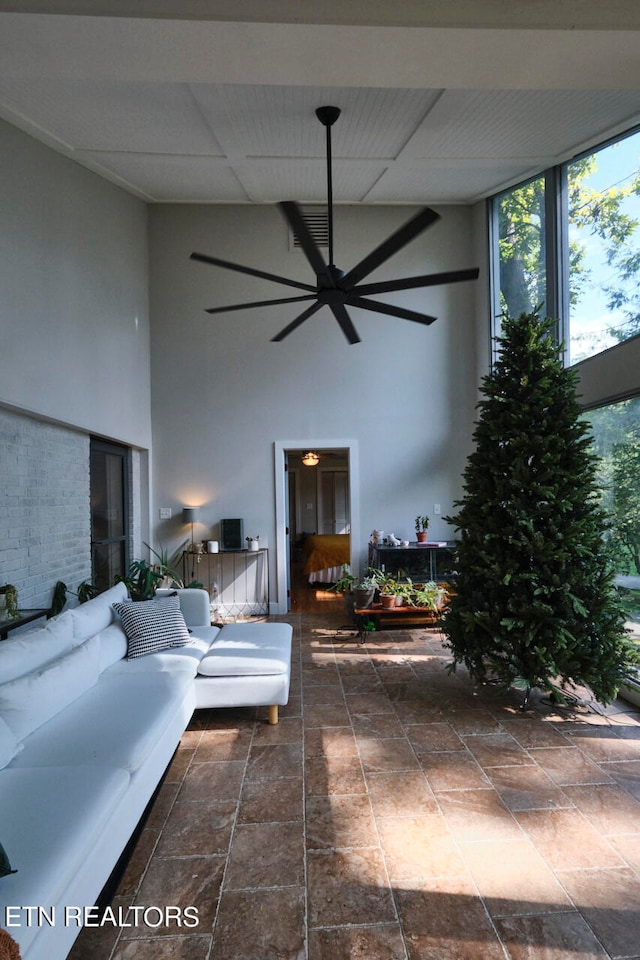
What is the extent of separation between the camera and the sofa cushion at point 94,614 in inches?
134

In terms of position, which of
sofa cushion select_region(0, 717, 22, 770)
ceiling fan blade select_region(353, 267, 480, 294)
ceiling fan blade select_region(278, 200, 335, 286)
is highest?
ceiling fan blade select_region(278, 200, 335, 286)

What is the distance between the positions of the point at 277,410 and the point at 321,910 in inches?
216

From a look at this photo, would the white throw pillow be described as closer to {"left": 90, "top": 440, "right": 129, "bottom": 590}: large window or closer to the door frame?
{"left": 90, "top": 440, "right": 129, "bottom": 590}: large window

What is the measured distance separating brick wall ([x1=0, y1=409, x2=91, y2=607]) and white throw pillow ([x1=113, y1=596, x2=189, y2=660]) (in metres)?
0.73

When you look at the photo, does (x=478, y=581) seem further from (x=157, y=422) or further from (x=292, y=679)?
(x=157, y=422)

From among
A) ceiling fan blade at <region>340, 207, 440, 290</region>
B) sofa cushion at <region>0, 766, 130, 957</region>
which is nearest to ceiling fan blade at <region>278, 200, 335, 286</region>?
ceiling fan blade at <region>340, 207, 440, 290</region>

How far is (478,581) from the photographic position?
12.9 feet

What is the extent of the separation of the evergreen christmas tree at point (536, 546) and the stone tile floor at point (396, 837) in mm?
415

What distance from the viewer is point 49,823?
5.86 feet

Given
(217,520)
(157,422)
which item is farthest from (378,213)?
(217,520)

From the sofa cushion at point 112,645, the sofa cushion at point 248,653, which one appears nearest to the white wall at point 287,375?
the sofa cushion at point 248,653

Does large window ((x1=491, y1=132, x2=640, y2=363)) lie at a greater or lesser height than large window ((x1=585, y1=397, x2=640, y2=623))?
greater

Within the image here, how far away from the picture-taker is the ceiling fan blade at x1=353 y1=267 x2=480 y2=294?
11.1ft

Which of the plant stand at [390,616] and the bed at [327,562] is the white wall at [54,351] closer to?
the plant stand at [390,616]
